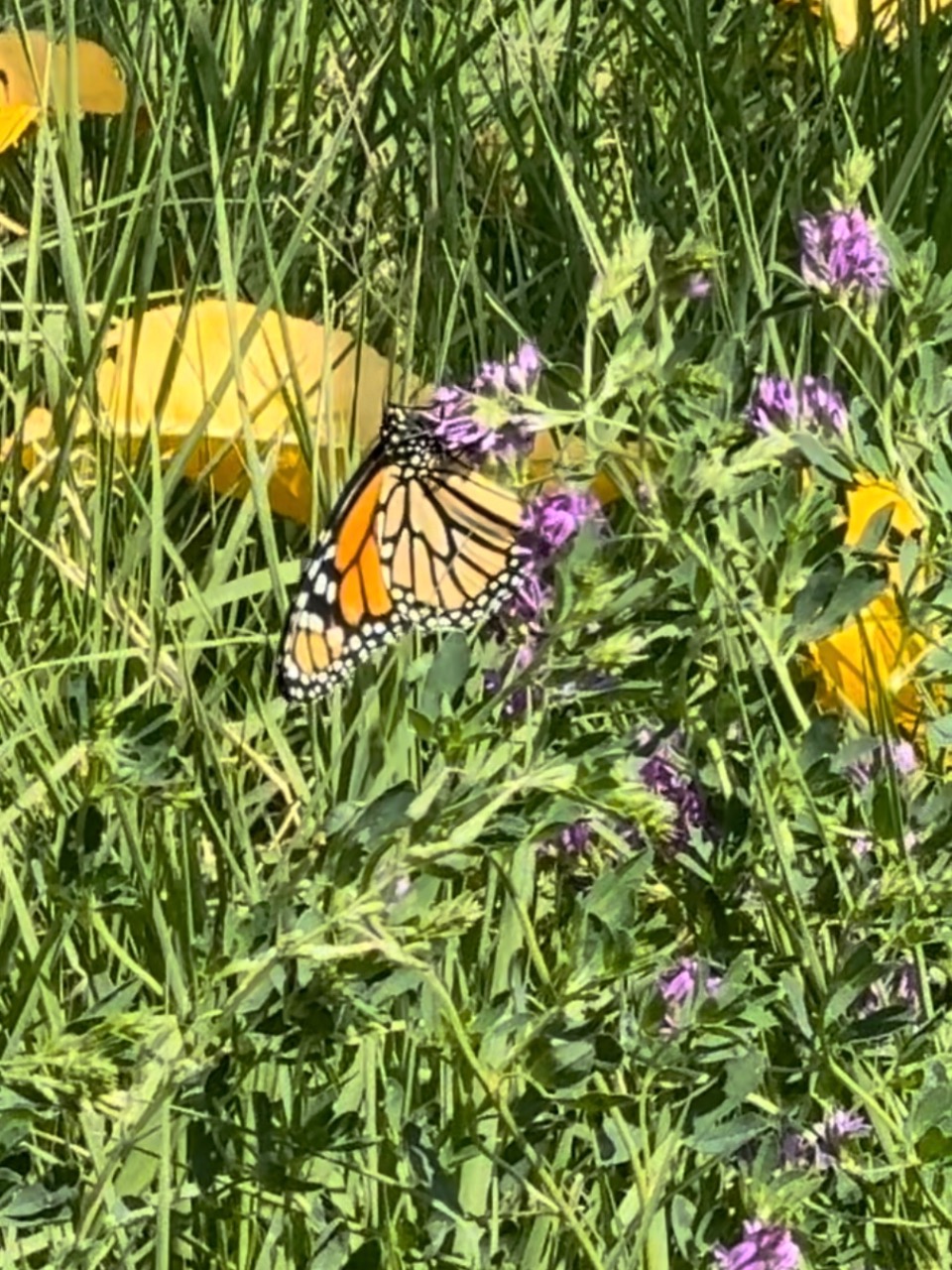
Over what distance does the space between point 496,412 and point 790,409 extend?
18 centimetres

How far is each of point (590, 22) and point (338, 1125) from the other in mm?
1447

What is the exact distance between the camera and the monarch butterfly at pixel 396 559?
1.31m

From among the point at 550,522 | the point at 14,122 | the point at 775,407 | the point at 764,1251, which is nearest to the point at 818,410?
the point at 775,407

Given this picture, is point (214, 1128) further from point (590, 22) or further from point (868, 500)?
point (590, 22)

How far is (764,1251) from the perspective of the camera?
89cm

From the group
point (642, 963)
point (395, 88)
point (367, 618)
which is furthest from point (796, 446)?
point (395, 88)

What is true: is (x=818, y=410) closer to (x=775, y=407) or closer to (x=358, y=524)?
(x=775, y=407)

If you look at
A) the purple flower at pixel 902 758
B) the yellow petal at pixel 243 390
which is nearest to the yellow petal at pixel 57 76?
the yellow petal at pixel 243 390

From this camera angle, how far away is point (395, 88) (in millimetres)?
1827

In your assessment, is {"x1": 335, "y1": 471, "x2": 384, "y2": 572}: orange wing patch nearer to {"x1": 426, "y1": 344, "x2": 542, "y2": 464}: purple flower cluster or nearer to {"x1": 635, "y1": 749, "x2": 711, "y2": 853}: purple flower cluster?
{"x1": 426, "y1": 344, "x2": 542, "y2": 464}: purple flower cluster

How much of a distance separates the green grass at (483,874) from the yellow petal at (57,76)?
114 millimetres

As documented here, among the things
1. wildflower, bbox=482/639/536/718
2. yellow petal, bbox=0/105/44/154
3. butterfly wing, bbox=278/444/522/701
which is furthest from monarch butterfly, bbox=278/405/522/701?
yellow petal, bbox=0/105/44/154

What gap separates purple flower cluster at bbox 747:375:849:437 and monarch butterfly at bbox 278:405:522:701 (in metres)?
0.22

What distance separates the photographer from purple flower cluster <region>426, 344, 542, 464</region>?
91 cm
